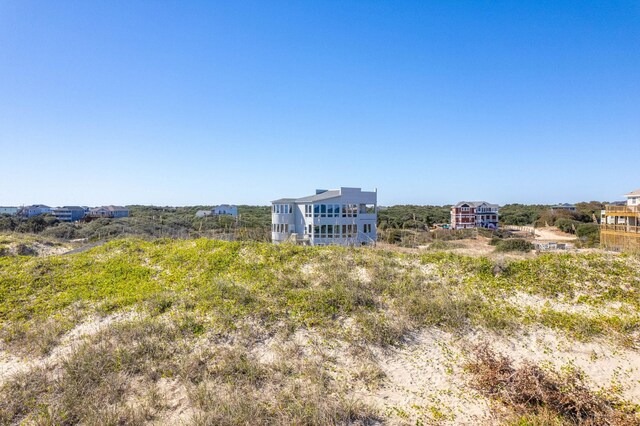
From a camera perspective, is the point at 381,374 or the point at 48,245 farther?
the point at 48,245

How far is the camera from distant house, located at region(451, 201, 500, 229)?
55469mm

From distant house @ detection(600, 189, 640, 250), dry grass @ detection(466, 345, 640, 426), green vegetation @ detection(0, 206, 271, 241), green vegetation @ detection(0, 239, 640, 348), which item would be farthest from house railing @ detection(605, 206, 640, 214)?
dry grass @ detection(466, 345, 640, 426)

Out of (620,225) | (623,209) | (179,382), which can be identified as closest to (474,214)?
(623,209)

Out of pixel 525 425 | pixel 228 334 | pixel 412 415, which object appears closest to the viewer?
pixel 525 425

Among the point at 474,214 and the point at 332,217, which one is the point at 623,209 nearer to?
the point at 332,217

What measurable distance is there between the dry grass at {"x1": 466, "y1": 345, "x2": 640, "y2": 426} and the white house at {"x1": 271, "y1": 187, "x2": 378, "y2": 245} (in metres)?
21.9

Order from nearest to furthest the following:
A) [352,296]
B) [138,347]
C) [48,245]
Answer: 1. [138,347]
2. [352,296]
3. [48,245]

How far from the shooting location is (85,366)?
5008mm

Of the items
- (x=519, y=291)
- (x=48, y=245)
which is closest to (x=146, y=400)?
(x=519, y=291)

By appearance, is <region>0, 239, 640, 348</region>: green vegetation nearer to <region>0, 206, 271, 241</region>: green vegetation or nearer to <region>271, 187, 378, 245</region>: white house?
<region>0, 206, 271, 241</region>: green vegetation

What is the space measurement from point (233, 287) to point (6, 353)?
407 cm

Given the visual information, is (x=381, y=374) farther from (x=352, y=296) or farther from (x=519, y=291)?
(x=519, y=291)

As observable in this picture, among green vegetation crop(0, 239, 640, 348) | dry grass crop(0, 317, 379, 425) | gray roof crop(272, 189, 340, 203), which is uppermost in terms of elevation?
gray roof crop(272, 189, 340, 203)

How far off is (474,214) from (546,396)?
187 ft
